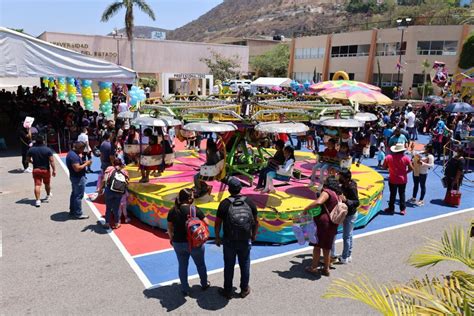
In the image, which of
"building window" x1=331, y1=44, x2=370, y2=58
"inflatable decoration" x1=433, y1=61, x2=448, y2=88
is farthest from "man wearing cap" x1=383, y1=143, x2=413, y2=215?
"building window" x1=331, y1=44, x2=370, y2=58

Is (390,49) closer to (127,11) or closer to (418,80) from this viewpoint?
(418,80)

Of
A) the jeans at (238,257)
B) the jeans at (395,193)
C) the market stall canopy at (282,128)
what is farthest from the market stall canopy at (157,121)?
the jeans at (395,193)

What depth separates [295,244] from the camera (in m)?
7.75

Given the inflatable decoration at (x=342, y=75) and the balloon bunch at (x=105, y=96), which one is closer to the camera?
the inflatable decoration at (x=342, y=75)

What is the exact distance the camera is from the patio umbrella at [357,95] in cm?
1147

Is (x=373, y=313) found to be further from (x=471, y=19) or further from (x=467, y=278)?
(x=471, y=19)

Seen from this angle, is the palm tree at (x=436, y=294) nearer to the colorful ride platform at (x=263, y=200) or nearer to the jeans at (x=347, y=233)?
the jeans at (x=347, y=233)

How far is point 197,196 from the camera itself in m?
8.34

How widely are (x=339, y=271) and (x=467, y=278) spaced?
3.33 m

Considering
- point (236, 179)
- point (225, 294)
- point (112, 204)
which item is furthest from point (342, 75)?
point (225, 294)

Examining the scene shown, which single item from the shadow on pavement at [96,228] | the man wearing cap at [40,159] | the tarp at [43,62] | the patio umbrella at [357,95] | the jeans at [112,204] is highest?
the tarp at [43,62]

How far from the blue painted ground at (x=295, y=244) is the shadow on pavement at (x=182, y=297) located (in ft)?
0.99

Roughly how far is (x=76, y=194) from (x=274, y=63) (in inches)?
2185

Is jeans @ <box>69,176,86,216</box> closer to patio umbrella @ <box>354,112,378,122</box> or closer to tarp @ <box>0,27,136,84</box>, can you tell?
patio umbrella @ <box>354,112,378,122</box>
